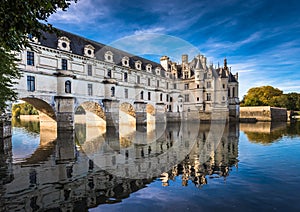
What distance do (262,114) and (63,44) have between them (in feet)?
165

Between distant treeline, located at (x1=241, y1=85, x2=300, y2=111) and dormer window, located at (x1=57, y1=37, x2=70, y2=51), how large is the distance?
57.0 m

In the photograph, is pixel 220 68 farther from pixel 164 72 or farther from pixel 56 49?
pixel 56 49

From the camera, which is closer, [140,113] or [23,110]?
[140,113]

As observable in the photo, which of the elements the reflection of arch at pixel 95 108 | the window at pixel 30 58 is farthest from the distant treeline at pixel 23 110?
the window at pixel 30 58

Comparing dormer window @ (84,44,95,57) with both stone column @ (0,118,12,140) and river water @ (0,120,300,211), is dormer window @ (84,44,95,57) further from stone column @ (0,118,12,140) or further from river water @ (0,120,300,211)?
river water @ (0,120,300,211)

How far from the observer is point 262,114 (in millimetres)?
50156

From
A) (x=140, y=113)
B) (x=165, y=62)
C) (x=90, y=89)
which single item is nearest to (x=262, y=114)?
(x=165, y=62)

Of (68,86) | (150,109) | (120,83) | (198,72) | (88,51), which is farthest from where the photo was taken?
(198,72)

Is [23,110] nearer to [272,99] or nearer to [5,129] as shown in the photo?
[5,129]

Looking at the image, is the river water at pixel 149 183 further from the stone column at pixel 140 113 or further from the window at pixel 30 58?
the stone column at pixel 140 113

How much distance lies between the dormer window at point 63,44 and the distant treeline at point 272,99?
5696 cm

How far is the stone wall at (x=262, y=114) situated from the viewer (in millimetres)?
49219

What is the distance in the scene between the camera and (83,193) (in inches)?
235

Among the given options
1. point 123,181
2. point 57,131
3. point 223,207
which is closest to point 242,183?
point 223,207
